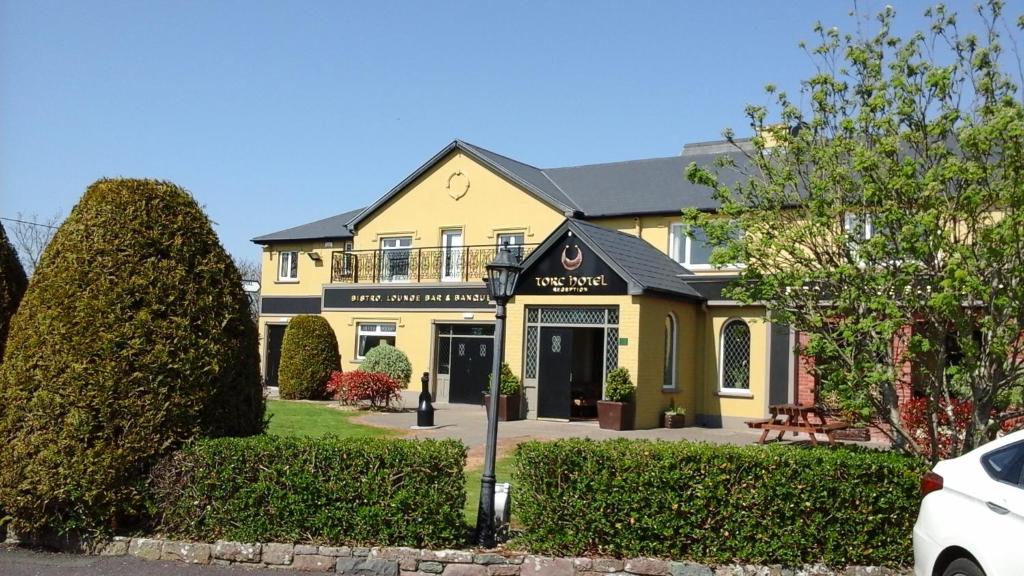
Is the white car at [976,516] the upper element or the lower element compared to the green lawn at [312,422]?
upper

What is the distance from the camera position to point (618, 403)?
63.0ft

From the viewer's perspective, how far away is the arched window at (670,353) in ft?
70.8

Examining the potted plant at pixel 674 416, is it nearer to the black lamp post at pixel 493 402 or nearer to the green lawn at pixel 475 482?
the green lawn at pixel 475 482

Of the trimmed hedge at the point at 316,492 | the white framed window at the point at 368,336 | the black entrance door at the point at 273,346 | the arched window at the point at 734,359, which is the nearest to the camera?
the trimmed hedge at the point at 316,492

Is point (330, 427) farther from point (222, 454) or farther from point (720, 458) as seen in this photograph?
point (720, 458)

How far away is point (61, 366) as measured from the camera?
790 cm

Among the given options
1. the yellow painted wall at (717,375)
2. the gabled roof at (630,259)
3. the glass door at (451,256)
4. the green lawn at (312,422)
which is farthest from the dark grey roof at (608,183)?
the green lawn at (312,422)

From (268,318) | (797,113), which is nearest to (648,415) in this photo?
(797,113)

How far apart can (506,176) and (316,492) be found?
769 inches

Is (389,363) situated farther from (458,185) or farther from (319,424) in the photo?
(319,424)

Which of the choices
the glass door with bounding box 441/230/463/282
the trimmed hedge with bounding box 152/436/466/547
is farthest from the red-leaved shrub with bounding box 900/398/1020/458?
the glass door with bounding box 441/230/463/282

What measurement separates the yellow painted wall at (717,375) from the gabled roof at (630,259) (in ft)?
3.12

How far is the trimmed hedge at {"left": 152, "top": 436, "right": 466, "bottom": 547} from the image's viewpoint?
7668 millimetres

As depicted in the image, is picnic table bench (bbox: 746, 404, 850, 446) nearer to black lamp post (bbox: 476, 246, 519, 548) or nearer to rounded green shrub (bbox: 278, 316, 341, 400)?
black lamp post (bbox: 476, 246, 519, 548)
